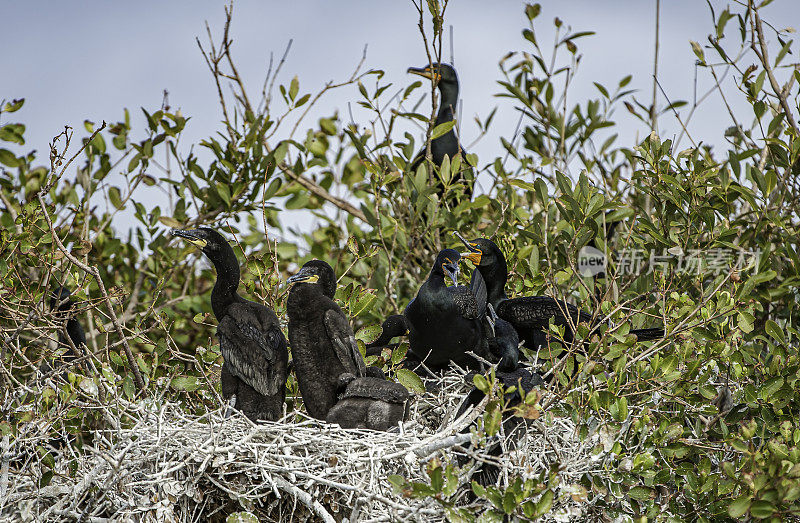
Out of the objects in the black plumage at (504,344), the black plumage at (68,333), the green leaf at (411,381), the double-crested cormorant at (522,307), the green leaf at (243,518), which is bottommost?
the green leaf at (243,518)

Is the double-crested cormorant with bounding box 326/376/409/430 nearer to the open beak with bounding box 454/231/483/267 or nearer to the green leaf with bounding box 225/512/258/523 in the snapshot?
the green leaf with bounding box 225/512/258/523

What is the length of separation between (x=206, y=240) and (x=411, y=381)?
1.05 m

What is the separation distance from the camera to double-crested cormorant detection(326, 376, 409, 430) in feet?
11.0

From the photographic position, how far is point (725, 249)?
4.58 metres

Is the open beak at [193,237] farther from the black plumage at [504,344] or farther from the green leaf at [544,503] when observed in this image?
the green leaf at [544,503]

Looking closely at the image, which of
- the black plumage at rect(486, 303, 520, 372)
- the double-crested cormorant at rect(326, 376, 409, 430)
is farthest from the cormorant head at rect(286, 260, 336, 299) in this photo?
the black plumage at rect(486, 303, 520, 372)

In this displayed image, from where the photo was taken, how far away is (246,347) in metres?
3.44

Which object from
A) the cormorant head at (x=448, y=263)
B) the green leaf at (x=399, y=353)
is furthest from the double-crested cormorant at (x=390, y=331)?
the cormorant head at (x=448, y=263)

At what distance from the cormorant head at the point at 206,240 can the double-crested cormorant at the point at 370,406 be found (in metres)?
0.82

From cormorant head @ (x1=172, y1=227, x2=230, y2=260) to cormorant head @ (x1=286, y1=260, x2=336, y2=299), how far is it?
34 cm

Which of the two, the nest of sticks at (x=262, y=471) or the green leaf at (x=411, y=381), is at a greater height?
the green leaf at (x=411, y=381)

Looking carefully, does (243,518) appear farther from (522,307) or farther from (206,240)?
(522,307)

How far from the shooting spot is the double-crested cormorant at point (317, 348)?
11.5 ft

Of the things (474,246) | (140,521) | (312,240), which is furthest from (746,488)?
(312,240)
